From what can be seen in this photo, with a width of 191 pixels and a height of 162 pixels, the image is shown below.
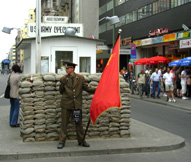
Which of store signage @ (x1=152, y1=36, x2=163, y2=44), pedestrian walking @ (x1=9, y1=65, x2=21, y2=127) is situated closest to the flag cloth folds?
pedestrian walking @ (x1=9, y1=65, x2=21, y2=127)

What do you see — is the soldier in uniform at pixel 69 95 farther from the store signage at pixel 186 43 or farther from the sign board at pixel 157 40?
the sign board at pixel 157 40

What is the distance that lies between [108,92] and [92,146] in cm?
128

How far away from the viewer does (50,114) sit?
7676mm

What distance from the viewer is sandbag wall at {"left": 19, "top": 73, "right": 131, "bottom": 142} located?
24.6ft

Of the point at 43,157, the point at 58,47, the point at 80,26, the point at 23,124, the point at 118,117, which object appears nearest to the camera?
the point at 43,157

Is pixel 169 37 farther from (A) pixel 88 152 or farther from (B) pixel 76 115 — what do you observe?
(A) pixel 88 152

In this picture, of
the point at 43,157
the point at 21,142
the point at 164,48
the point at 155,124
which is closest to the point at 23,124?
the point at 21,142

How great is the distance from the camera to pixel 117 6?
47.3m

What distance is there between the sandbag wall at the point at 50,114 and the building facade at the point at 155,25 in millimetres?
17040

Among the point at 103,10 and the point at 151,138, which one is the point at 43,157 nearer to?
the point at 151,138

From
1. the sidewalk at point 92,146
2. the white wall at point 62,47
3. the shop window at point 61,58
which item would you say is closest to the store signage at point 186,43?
the white wall at point 62,47

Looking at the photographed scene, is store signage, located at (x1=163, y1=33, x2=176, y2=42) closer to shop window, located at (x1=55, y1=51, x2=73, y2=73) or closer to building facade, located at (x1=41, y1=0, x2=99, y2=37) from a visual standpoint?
shop window, located at (x1=55, y1=51, x2=73, y2=73)

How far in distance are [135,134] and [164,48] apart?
88.0ft

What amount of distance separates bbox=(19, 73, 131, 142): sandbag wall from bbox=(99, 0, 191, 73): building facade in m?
17.0
